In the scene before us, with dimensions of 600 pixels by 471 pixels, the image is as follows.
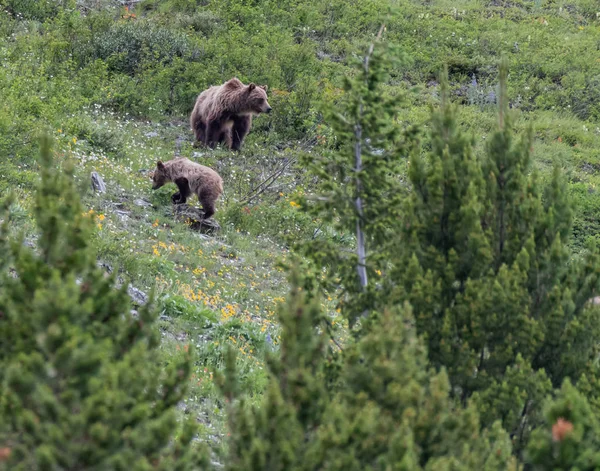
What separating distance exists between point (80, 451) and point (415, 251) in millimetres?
3008

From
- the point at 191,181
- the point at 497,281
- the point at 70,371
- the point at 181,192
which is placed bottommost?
the point at 181,192

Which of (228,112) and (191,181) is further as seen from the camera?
(228,112)

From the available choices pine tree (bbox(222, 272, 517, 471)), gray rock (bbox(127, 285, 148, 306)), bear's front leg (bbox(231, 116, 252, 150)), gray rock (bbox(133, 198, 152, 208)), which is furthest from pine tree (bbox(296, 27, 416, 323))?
bear's front leg (bbox(231, 116, 252, 150))

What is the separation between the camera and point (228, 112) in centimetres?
1612

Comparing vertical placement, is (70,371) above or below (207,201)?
above

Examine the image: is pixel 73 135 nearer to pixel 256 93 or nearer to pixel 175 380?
pixel 256 93

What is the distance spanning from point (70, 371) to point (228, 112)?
43.0 ft

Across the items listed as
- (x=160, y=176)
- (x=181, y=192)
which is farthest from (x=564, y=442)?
(x=160, y=176)

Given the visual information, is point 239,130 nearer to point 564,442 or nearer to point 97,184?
point 97,184

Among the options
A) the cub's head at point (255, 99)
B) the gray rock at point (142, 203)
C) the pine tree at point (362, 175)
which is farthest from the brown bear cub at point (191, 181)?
the pine tree at point (362, 175)

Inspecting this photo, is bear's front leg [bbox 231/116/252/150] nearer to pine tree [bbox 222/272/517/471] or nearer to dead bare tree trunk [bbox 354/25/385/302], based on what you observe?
dead bare tree trunk [bbox 354/25/385/302]

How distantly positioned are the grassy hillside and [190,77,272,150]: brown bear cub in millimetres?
390

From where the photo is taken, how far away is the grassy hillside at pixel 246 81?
1009 centimetres

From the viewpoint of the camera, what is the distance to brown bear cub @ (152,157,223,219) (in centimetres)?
1248
